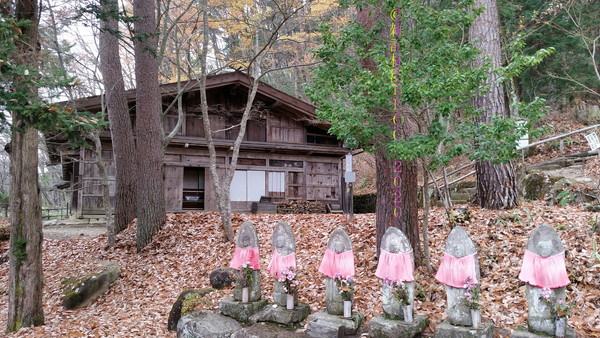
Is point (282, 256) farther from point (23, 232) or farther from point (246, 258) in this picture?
point (23, 232)

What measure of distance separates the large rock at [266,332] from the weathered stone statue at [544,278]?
2.31 metres

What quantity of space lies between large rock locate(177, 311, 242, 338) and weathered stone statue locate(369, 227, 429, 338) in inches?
76.1

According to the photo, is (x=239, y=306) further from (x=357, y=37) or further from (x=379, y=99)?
(x=357, y=37)

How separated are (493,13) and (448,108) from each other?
18.0 ft

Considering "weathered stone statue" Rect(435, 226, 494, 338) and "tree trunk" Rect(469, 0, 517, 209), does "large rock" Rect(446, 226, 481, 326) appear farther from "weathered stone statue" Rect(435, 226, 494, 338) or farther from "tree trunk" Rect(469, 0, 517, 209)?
"tree trunk" Rect(469, 0, 517, 209)

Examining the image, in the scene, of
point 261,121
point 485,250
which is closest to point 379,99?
point 485,250

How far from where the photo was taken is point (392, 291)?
4074 mm

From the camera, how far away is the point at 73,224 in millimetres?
14477

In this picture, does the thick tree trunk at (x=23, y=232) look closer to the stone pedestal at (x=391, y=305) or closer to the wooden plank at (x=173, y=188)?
the stone pedestal at (x=391, y=305)

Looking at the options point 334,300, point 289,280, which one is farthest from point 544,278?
point 289,280

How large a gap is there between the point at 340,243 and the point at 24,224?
5289mm

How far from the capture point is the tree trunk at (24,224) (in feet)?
20.5

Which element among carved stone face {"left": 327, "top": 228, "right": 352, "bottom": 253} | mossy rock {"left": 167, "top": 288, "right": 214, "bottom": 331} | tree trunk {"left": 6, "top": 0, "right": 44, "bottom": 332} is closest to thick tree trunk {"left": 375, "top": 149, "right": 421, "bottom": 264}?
carved stone face {"left": 327, "top": 228, "right": 352, "bottom": 253}

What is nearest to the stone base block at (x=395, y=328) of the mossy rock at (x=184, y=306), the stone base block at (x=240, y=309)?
the stone base block at (x=240, y=309)
